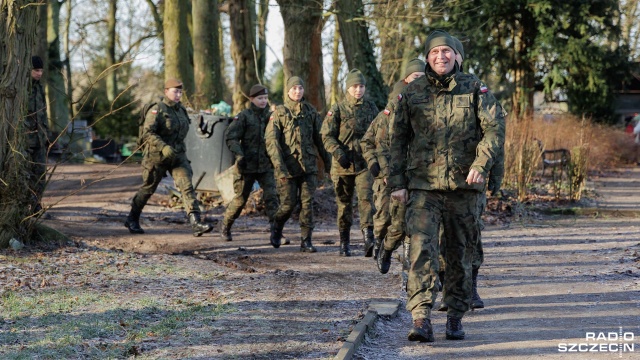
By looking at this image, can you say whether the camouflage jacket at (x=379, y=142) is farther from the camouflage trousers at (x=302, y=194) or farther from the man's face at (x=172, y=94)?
the man's face at (x=172, y=94)

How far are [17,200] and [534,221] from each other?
341 inches

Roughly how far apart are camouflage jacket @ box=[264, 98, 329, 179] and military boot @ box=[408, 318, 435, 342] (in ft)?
17.0

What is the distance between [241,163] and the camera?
42.5 feet

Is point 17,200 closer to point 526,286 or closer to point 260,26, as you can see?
point 526,286

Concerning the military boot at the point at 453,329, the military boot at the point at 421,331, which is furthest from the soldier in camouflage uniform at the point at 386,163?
the military boot at the point at 421,331

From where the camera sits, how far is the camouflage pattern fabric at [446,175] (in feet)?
23.1

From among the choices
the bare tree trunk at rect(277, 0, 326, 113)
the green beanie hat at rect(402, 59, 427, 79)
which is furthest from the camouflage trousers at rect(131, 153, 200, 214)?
the bare tree trunk at rect(277, 0, 326, 113)

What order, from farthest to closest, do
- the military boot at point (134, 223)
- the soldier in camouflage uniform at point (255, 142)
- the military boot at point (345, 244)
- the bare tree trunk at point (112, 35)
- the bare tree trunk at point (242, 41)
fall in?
1. the bare tree trunk at point (112, 35)
2. the bare tree trunk at point (242, 41)
3. the military boot at point (134, 223)
4. the soldier in camouflage uniform at point (255, 142)
5. the military boot at point (345, 244)

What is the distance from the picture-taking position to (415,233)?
7090 mm

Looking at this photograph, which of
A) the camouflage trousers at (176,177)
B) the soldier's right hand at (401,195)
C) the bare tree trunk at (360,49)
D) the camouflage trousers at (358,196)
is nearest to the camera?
the soldier's right hand at (401,195)

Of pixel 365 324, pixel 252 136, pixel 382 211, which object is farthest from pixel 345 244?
pixel 365 324

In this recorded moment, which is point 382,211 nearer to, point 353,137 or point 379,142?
point 379,142

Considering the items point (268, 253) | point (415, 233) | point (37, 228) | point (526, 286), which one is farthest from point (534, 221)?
point (415, 233)

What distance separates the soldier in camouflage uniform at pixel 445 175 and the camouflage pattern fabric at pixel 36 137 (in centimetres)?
585
